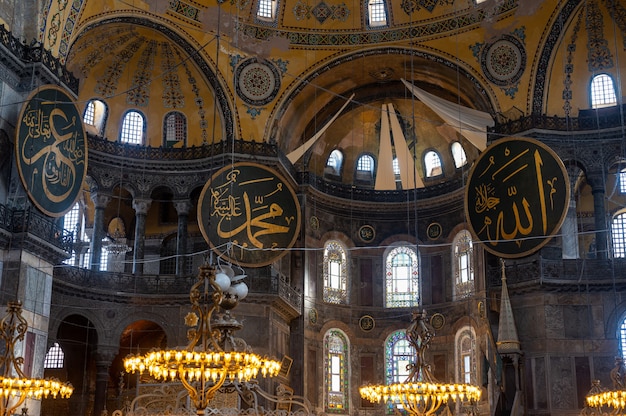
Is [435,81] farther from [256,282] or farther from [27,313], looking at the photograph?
[27,313]

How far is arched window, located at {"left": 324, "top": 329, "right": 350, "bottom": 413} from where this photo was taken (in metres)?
23.1

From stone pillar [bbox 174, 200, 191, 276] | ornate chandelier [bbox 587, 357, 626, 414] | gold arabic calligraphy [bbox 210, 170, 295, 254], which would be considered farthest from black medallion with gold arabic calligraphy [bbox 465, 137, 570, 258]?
stone pillar [bbox 174, 200, 191, 276]

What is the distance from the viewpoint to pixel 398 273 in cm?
2456

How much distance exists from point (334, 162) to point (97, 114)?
6880 mm

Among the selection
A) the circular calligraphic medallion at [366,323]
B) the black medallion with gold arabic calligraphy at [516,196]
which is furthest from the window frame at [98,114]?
the black medallion with gold arabic calligraphy at [516,196]

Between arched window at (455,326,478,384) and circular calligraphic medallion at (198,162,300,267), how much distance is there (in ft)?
21.8

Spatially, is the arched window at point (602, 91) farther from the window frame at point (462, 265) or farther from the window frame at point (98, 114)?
the window frame at point (98, 114)

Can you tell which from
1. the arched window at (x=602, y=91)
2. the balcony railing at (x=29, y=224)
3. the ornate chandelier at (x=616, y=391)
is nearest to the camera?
the ornate chandelier at (x=616, y=391)

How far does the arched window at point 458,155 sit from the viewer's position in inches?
927

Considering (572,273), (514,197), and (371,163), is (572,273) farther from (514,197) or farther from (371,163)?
(371,163)

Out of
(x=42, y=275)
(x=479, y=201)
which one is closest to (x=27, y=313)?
(x=42, y=275)

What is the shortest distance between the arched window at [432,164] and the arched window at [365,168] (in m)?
Result: 1.56

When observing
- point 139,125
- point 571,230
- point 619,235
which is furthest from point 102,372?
point 619,235

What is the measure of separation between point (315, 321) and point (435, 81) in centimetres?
699
